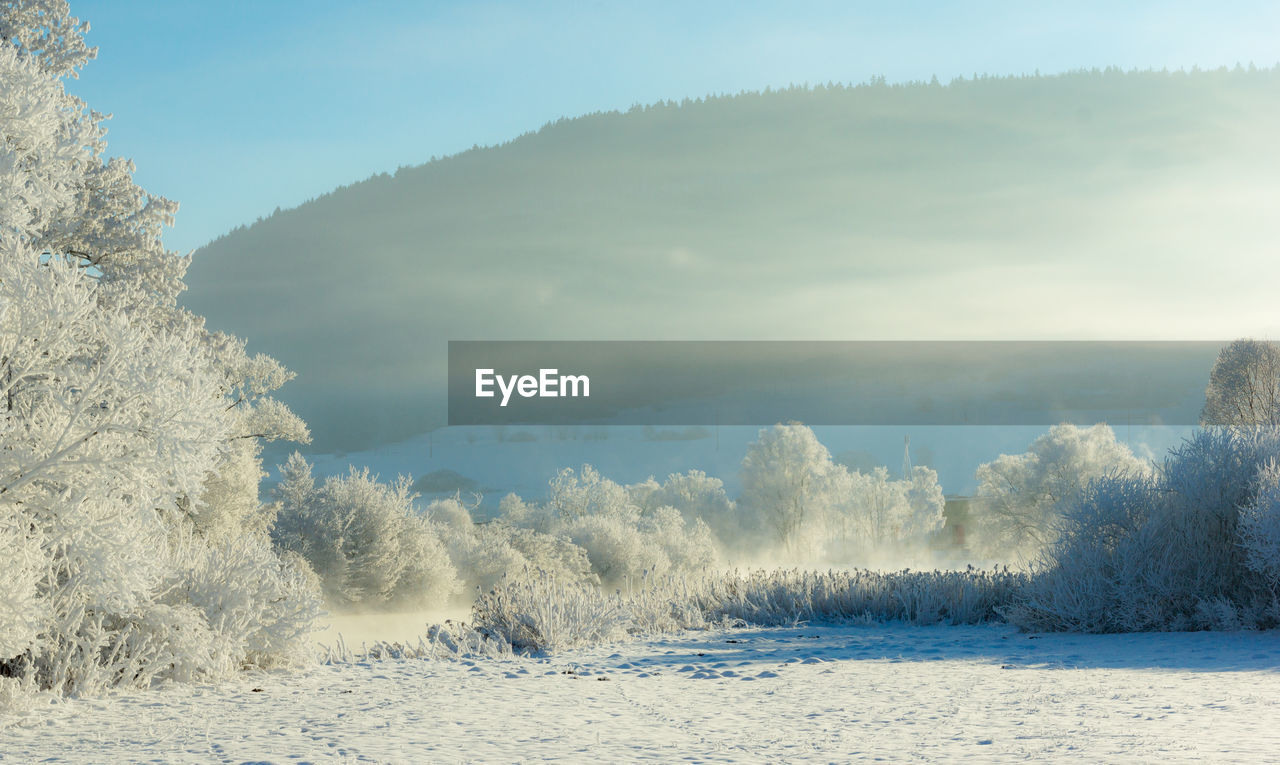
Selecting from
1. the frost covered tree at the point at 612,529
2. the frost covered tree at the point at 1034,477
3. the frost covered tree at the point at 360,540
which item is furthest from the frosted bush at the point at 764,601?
the frost covered tree at the point at 1034,477

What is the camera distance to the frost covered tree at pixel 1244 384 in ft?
117

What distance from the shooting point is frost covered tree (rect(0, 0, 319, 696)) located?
20.1 feet

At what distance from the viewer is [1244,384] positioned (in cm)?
3600

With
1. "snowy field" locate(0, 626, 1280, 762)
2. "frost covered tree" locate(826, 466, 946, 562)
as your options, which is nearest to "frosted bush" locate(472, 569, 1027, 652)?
"snowy field" locate(0, 626, 1280, 762)

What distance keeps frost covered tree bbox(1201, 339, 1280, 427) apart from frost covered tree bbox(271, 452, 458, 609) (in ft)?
94.2

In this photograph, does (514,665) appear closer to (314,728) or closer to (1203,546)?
(314,728)

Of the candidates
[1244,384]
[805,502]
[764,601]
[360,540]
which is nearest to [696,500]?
[805,502]

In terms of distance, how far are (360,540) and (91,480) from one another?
23.2 meters

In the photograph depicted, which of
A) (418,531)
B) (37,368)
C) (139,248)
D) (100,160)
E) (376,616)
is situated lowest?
(376,616)

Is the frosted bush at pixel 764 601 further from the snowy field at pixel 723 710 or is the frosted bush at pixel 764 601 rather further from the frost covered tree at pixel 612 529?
the frost covered tree at pixel 612 529

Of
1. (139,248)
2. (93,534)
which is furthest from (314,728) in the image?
(139,248)

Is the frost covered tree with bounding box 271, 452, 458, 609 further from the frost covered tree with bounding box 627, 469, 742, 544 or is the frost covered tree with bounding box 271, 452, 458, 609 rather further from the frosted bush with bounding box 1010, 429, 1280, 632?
the frost covered tree with bounding box 627, 469, 742, 544

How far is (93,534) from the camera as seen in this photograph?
637 centimetres

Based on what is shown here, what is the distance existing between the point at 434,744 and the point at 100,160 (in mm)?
12286
